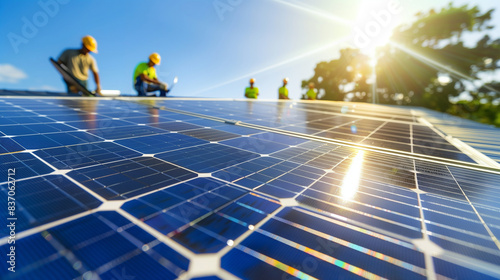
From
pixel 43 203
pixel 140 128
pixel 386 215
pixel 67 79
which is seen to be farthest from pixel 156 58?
pixel 386 215

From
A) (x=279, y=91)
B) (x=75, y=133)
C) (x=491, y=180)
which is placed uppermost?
(x=279, y=91)

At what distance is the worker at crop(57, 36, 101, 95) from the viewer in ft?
33.8

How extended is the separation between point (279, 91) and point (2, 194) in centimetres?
2094

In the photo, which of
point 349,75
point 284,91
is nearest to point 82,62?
point 284,91

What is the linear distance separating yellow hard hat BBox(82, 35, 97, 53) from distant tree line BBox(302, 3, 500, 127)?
35879 millimetres

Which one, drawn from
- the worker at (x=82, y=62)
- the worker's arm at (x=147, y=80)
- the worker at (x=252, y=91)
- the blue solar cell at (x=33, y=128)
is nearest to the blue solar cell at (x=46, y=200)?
the blue solar cell at (x=33, y=128)

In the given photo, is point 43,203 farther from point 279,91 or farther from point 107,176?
point 279,91

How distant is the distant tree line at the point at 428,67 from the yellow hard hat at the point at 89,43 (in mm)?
35879

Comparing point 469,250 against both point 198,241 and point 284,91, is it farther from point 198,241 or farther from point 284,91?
point 284,91

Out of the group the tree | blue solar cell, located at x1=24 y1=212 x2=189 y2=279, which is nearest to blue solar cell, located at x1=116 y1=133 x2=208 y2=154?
blue solar cell, located at x1=24 y1=212 x2=189 y2=279

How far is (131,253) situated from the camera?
1.31 meters

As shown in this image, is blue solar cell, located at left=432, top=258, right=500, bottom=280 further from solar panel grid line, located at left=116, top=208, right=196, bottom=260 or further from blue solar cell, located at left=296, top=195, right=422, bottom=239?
solar panel grid line, located at left=116, top=208, right=196, bottom=260

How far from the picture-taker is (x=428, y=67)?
121ft

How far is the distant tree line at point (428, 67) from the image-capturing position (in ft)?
115
